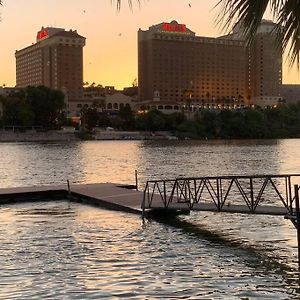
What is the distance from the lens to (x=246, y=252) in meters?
20.6

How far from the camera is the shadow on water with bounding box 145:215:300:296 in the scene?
55.5 feet

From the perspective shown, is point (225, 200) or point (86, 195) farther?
point (86, 195)

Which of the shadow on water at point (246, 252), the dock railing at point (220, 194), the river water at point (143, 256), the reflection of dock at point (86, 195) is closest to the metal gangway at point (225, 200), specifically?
the dock railing at point (220, 194)

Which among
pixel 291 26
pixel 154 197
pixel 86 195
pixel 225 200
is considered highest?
pixel 291 26

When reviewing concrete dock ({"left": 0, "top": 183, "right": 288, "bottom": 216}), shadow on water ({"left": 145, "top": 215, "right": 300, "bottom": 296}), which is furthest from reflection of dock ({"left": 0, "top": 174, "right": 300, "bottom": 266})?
shadow on water ({"left": 145, "top": 215, "right": 300, "bottom": 296})

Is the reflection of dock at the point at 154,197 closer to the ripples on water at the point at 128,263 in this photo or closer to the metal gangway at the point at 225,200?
the metal gangway at the point at 225,200

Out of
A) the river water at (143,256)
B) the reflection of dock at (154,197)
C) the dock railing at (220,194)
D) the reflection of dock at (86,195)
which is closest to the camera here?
the river water at (143,256)

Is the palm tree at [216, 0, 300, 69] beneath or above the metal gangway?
above

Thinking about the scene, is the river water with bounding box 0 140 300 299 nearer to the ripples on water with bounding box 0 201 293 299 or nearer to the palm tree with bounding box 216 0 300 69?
the ripples on water with bounding box 0 201 293 299

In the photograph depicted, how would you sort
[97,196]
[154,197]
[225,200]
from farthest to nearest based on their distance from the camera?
[97,196]
[154,197]
[225,200]

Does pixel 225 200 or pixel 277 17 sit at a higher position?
pixel 277 17

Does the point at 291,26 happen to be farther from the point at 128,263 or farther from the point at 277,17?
the point at 128,263

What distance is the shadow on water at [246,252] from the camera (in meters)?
16.9

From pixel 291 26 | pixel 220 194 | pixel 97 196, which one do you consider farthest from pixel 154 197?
pixel 291 26
